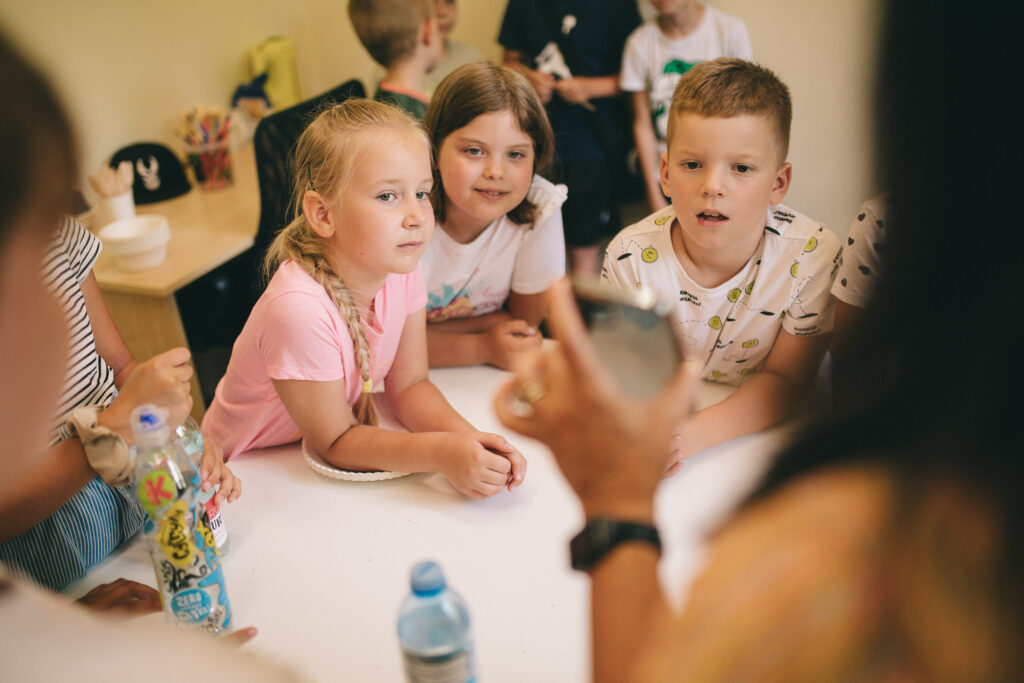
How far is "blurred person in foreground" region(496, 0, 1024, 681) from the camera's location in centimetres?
37

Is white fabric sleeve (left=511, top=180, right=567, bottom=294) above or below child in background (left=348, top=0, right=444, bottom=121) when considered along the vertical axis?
below

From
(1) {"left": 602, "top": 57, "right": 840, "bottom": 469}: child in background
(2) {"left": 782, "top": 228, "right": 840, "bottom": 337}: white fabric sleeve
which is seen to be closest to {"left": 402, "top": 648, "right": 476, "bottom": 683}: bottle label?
(1) {"left": 602, "top": 57, "right": 840, "bottom": 469}: child in background

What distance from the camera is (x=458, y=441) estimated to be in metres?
1.01

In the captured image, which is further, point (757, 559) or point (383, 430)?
point (383, 430)

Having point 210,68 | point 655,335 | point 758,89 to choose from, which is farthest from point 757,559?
point 210,68

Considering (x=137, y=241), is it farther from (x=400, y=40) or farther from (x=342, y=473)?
(x=342, y=473)

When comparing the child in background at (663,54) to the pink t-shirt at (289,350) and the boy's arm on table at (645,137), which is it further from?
the pink t-shirt at (289,350)

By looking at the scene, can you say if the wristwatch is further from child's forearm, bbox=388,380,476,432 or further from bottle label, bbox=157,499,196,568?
child's forearm, bbox=388,380,476,432

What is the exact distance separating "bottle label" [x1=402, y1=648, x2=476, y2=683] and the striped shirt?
1.39 ft

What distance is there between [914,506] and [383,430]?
2.61ft

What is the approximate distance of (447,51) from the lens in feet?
8.91

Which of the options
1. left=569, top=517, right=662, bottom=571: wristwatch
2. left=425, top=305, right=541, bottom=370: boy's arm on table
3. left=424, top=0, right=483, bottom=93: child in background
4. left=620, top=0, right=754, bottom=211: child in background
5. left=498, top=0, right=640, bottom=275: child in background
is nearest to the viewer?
left=569, top=517, right=662, bottom=571: wristwatch

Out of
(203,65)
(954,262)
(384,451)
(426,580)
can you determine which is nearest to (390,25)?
(203,65)

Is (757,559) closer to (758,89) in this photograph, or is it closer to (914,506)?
(914,506)
